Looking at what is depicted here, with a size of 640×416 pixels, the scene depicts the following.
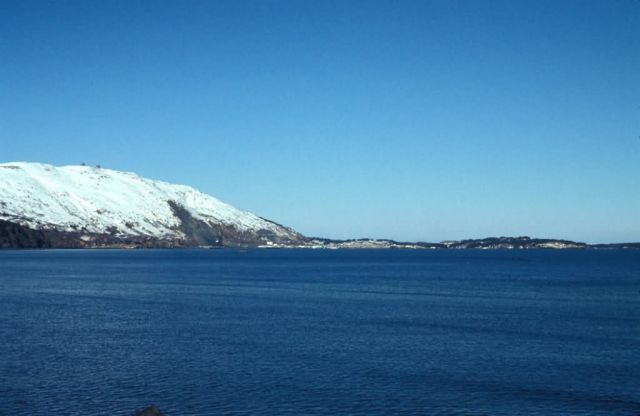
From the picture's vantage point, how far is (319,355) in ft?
162

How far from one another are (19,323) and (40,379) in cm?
2619

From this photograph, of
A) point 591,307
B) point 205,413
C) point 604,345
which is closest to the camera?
point 205,413

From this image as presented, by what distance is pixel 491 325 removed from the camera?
65.9m

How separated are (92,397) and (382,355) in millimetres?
21111

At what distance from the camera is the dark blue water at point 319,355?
37031mm

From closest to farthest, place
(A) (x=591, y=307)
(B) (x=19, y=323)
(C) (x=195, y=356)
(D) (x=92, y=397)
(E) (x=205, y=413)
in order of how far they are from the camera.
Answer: (E) (x=205, y=413) → (D) (x=92, y=397) → (C) (x=195, y=356) → (B) (x=19, y=323) → (A) (x=591, y=307)

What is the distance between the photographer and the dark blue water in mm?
37031

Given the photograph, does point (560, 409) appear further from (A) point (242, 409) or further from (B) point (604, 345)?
(B) point (604, 345)

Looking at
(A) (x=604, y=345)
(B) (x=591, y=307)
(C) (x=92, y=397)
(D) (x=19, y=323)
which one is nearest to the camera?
(C) (x=92, y=397)

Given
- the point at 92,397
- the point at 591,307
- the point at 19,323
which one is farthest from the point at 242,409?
the point at 591,307

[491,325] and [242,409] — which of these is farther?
[491,325]

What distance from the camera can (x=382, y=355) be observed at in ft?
163

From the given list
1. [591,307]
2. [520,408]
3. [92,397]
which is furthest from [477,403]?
[591,307]

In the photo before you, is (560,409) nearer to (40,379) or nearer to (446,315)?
(40,379)
